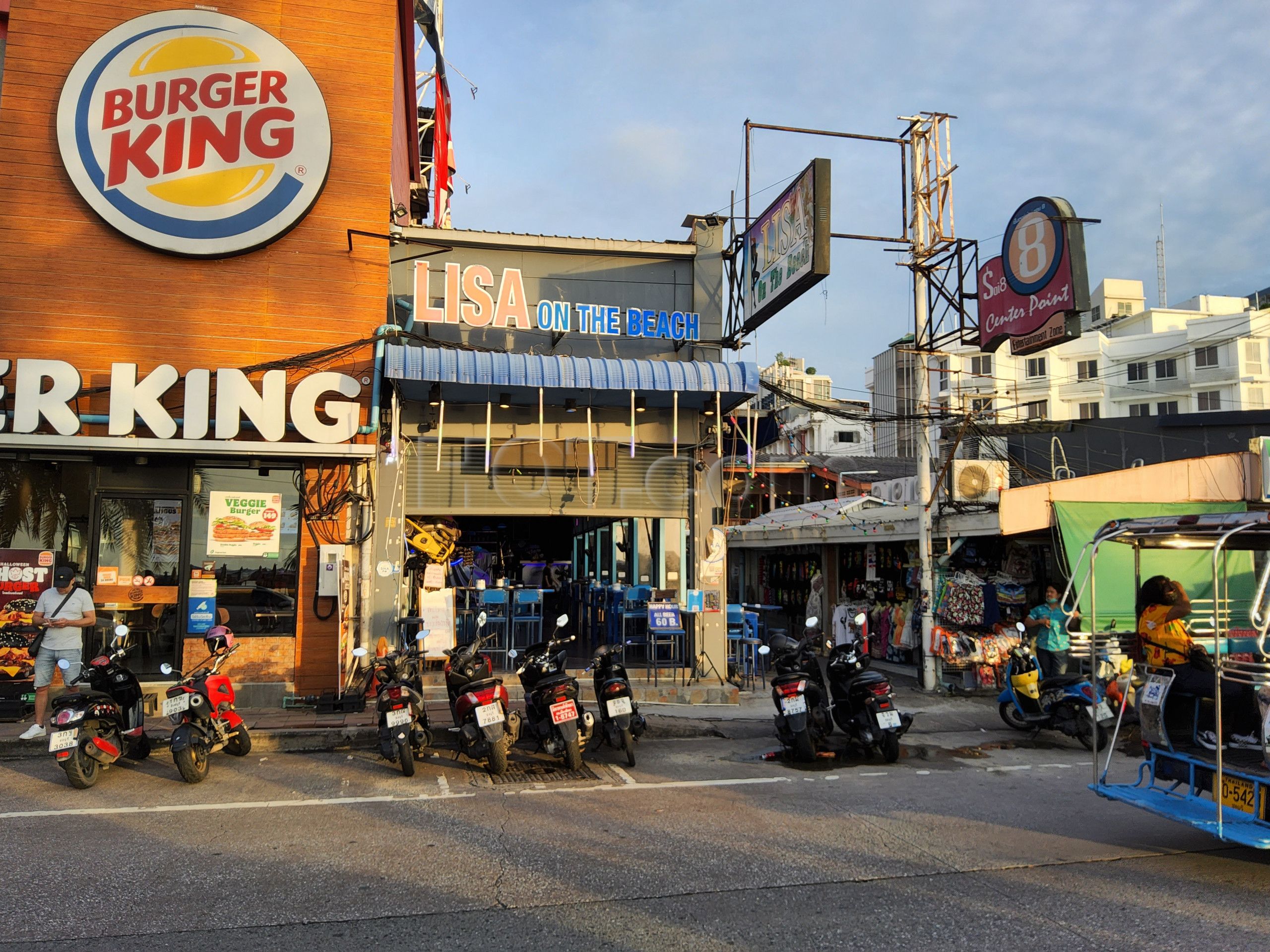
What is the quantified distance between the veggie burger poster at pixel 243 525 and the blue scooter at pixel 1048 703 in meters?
9.62

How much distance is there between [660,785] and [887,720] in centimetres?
245

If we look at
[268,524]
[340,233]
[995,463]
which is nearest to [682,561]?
[995,463]

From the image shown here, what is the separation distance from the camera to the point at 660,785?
8.07 m

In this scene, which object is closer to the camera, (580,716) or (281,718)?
(580,716)

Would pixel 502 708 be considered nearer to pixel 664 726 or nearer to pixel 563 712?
pixel 563 712

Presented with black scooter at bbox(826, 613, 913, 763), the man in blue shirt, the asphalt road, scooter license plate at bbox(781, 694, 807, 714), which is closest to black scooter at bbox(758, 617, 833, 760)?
scooter license plate at bbox(781, 694, 807, 714)

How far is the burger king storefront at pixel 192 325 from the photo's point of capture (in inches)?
457

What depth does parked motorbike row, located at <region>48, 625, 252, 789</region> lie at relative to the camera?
7871 millimetres

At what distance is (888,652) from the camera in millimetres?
16672

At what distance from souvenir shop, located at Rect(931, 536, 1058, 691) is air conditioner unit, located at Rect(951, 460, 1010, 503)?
→ 0.70m

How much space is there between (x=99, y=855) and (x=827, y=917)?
4.69 meters

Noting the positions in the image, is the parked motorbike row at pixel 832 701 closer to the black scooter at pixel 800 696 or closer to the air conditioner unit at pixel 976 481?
A: the black scooter at pixel 800 696

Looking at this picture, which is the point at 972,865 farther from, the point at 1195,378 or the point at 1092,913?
the point at 1195,378

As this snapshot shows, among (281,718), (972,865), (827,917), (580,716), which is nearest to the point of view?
(827,917)
